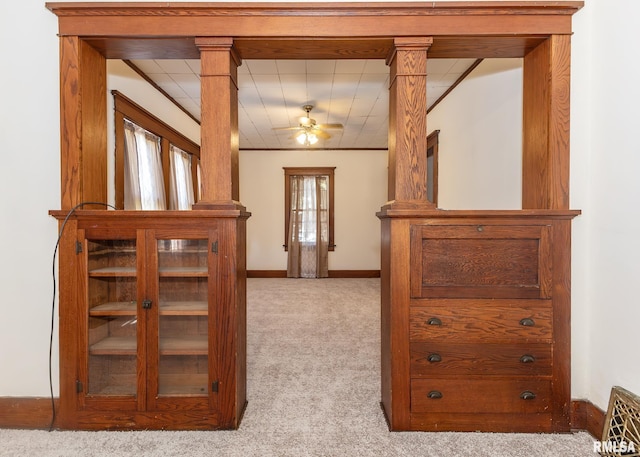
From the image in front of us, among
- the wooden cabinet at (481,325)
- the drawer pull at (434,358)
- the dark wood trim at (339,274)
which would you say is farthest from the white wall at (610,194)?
the dark wood trim at (339,274)

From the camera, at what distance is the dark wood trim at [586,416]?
187 centimetres

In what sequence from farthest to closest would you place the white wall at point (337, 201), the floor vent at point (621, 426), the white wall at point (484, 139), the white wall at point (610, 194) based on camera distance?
1. the white wall at point (337, 201)
2. the white wall at point (484, 139)
3. the white wall at point (610, 194)
4. the floor vent at point (621, 426)

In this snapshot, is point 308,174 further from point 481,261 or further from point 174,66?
point 481,261

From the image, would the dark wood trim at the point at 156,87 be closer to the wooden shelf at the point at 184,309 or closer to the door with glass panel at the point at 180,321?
the door with glass panel at the point at 180,321

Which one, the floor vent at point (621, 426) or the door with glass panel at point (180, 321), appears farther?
the door with glass panel at point (180, 321)

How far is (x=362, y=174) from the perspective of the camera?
7180 millimetres

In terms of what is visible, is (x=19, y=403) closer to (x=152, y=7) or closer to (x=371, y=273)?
Result: (x=152, y=7)

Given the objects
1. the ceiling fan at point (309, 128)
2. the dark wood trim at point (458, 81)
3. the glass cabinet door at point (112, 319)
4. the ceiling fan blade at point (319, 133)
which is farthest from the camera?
the ceiling fan blade at point (319, 133)

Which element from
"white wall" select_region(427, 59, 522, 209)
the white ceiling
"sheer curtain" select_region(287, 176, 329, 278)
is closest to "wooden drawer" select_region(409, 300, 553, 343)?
"white wall" select_region(427, 59, 522, 209)

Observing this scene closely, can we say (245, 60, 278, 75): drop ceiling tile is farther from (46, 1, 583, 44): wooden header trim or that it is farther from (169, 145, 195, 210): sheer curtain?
(169, 145, 195, 210): sheer curtain

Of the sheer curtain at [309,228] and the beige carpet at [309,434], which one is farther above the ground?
the sheer curtain at [309,228]

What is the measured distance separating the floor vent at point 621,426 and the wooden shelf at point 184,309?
2.16 m

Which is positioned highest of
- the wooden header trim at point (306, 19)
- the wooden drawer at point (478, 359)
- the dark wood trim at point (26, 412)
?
the wooden header trim at point (306, 19)

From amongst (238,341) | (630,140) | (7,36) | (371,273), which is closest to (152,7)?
(7,36)
